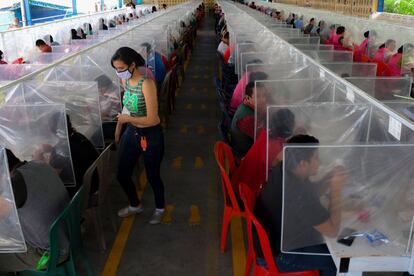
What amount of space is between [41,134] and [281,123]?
5.90 ft

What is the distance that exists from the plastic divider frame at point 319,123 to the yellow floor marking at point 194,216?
3.84 feet

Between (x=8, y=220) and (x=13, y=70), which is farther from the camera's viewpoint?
(x=13, y=70)

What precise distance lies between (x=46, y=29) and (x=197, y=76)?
379 cm

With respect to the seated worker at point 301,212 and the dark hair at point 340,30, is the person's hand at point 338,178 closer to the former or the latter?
the seated worker at point 301,212

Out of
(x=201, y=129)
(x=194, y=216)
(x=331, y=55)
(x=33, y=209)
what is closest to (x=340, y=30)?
(x=331, y=55)

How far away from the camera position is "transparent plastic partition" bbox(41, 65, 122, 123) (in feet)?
15.6

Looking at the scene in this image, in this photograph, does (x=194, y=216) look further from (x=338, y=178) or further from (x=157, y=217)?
(x=338, y=178)

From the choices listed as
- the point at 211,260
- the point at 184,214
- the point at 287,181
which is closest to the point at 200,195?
the point at 184,214

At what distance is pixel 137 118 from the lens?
3.29 m

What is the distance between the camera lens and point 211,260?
132 inches

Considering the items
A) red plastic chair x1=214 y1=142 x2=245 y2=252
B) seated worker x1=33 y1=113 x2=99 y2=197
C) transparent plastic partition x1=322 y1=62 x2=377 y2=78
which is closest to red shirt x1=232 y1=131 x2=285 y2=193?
red plastic chair x1=214 y1=142 x2=245 y2=252

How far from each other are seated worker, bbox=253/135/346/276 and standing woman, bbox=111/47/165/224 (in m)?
1.21

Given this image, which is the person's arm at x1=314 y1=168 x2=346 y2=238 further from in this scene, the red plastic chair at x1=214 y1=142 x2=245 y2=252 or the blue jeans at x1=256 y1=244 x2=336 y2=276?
the red plastic chair at x1=214 y1=142 x2=245 y2=252

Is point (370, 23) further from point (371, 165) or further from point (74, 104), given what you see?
point (371, 165)
